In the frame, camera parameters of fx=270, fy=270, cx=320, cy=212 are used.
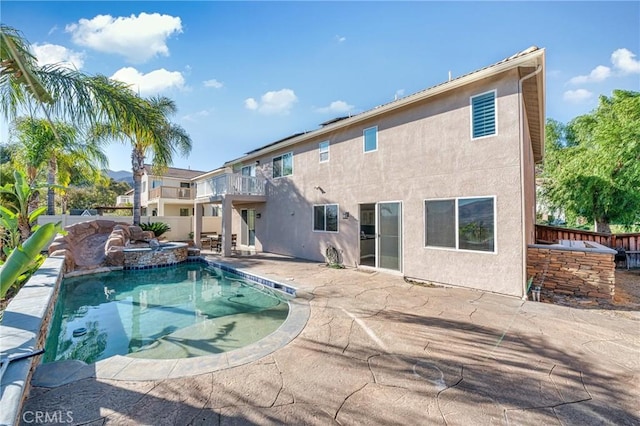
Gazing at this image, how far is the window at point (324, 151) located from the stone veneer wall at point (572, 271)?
813 centimetres

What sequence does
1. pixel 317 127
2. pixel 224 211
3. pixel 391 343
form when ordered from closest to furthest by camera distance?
1. pixel 391 343
2. pixel 317 127
3. pixel 224 211

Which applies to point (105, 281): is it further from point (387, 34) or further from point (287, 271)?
point (387, 34)

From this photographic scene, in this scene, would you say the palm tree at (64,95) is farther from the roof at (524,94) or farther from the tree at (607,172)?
the tree at (607,172)

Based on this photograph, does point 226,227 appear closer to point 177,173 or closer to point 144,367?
point 144,367

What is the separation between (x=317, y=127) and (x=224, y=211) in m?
6.45

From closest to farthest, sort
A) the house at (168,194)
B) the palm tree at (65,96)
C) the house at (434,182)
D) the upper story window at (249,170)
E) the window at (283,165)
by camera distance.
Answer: the palm tree at (65,96) < the house at (434,182) < the window at (283,165) < the upper story window at (249,170) < the house at (168,194)

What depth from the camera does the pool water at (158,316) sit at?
16.9ft

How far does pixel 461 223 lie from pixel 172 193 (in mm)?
24843

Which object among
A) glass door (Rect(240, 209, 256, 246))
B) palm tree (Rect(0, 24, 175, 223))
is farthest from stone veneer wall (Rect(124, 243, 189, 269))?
palm tree (Rect(0, 24, 175, 223))

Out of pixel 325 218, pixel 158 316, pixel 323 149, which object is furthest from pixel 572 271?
pixel 158 316

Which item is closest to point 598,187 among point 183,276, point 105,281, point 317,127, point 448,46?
point 448,46

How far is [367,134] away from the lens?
10586mm
